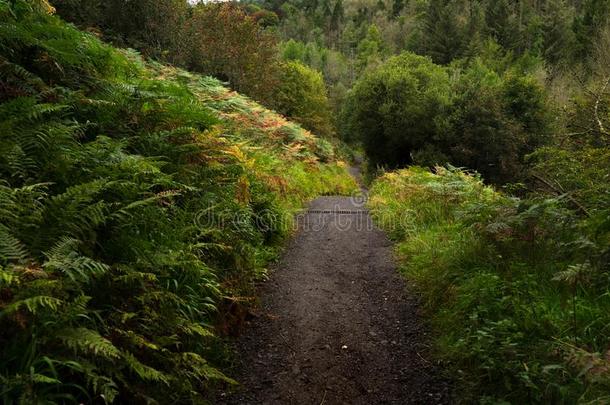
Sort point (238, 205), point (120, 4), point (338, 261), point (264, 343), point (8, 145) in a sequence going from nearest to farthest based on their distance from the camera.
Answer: point (8, 145) → point (264, 343) → point (238, 205) → point (338, 261) → point (120, 4)

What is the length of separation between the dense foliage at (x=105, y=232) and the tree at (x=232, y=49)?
1186 cm

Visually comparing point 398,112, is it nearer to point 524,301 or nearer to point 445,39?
point 524,301

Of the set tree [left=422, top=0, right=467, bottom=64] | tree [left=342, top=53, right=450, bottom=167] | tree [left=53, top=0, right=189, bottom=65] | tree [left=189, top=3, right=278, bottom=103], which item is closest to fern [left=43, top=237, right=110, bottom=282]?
tree [left=53, top=0, right=189, bottom=65]

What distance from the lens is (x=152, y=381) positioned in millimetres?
2916

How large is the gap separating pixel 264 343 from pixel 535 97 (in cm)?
2247

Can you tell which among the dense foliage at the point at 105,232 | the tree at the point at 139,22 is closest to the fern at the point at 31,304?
the dense foliage at the point at 105,232

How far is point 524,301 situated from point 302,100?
33259mm

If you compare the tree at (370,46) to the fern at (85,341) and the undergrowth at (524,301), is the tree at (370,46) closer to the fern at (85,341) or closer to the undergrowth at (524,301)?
the undergrowth at (524,301)

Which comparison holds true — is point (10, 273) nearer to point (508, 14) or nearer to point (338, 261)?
point (338, 261)

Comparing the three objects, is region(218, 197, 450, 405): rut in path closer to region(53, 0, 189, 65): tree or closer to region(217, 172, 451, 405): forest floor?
region(217, 172, 451, 405): forest floor

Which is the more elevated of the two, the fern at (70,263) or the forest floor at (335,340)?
the fern at (70,263)

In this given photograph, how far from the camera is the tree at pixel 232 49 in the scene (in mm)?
18047

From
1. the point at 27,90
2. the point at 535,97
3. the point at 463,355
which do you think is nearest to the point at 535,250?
the point at 463,355

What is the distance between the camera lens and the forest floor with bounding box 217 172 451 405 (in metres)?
3.60
